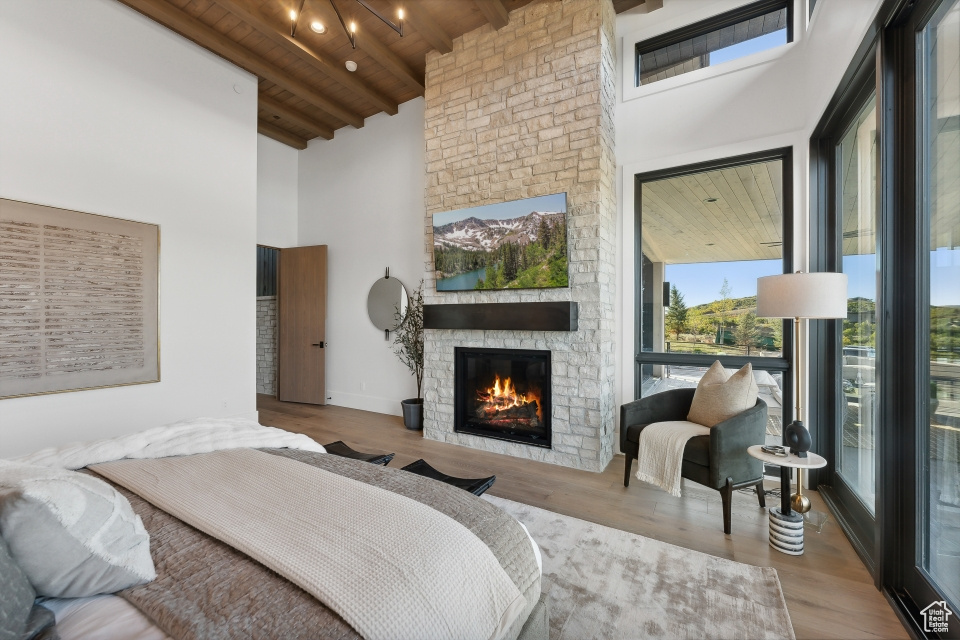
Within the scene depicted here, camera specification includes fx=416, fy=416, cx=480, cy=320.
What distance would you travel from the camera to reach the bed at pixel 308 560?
851mm

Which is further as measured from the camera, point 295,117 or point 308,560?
point 295,117

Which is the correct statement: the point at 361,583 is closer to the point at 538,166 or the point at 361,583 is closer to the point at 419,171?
the point at 538,166

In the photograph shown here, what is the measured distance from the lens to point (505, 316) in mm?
3473

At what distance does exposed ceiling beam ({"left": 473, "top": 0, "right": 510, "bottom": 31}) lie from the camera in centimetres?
325

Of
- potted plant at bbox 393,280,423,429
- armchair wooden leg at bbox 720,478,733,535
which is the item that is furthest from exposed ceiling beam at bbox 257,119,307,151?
armchair wooden leg at bbox 720,478,733,535

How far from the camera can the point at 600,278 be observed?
3201mm

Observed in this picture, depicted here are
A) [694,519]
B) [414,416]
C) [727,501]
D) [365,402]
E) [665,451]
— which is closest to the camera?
[727,501]

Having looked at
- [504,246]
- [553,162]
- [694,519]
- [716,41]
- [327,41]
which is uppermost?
[327,41]

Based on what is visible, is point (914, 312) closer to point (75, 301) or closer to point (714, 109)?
point (714, 109)

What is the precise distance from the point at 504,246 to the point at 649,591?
258 cm

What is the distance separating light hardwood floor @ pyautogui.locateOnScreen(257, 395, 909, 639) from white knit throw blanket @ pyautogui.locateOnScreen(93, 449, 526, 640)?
141cm

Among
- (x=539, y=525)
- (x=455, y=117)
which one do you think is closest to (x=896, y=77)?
(x=539, y=525)

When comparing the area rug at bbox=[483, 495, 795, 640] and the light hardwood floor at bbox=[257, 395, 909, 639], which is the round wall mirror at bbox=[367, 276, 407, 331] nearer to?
the light hardwood floor at bbox=[257, 395, 909, 639]

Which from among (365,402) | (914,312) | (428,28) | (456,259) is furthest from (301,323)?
(914,312)
